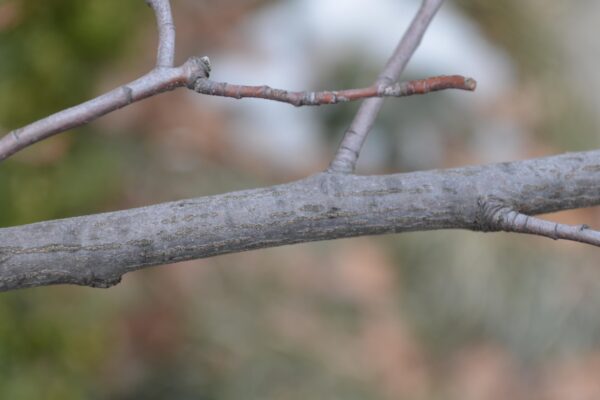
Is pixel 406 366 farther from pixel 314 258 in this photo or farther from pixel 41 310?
pixel 41 310

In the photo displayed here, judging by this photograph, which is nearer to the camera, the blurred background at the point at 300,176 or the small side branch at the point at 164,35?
the small side branch at the point at 164,35

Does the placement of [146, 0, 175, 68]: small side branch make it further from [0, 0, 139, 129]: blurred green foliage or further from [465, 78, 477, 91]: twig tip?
[0, 0, 139, 129]: blurred green foliage

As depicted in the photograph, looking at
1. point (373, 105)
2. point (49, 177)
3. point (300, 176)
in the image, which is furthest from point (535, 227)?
point (300, 176)

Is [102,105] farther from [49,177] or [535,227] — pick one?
[49,177]

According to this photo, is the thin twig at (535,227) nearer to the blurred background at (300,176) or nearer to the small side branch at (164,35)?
the small side branch at (164,35)

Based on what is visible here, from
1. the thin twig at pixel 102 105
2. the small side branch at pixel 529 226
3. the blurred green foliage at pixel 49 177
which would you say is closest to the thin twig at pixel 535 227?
the small side branch at pixel 529 226

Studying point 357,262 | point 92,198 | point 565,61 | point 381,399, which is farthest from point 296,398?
point 565,61
